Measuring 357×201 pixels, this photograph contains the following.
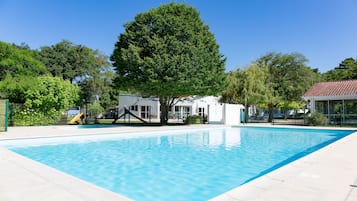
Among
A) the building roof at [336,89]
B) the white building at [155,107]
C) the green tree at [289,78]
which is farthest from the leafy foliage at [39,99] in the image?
the building roof at [336,89]

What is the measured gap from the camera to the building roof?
22531mm

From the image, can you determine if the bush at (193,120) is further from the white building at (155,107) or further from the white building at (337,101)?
the white building at (337,101)

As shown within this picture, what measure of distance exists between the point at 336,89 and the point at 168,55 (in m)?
16.5

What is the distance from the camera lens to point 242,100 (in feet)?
92.2

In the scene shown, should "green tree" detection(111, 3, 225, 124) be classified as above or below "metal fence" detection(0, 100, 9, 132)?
above

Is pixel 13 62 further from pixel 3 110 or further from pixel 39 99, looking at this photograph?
pixel 3 110

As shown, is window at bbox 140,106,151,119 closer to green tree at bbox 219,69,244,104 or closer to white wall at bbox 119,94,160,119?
white wall at bbox 119,94,160,119

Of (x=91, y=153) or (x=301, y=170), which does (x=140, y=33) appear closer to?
(x=91, y=153)

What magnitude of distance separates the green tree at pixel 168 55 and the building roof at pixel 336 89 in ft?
31.9

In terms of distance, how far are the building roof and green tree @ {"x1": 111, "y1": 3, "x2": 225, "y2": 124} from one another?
31.9 ft

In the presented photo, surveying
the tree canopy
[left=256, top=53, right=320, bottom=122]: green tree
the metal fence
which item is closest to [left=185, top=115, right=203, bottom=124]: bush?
the tree canopy

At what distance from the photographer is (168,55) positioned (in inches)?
786

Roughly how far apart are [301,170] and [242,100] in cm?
2305

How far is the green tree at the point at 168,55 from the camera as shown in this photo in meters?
19.6
